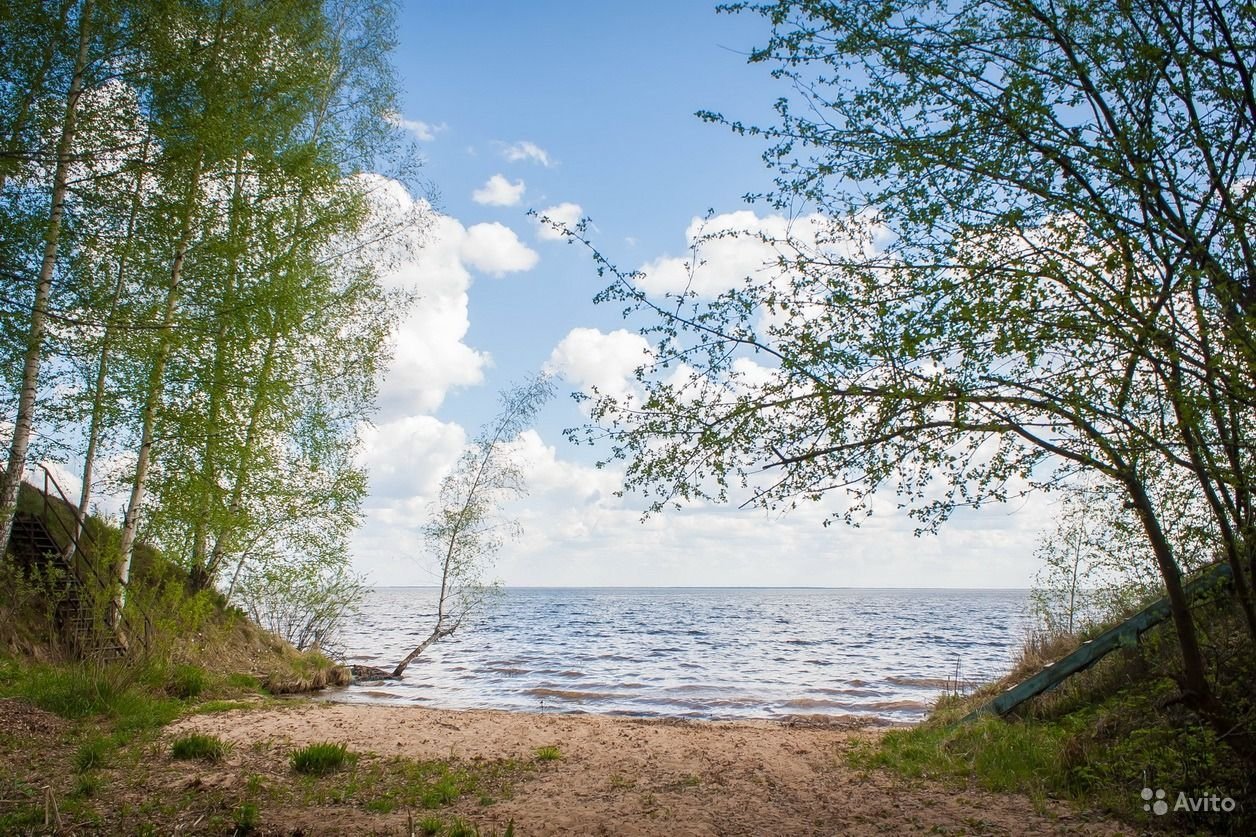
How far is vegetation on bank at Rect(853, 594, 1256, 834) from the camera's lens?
223 inches

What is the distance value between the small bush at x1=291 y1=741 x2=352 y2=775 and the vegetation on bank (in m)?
5.37

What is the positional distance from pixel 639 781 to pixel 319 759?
9.88ft

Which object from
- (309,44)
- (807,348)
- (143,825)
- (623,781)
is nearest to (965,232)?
(807,348)

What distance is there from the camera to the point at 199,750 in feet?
23.9

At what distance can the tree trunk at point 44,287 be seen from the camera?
9.23 metres

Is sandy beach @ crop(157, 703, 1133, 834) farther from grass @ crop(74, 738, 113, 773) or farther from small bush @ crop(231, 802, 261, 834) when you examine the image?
grass @ crop(74, 738, 113, 773)

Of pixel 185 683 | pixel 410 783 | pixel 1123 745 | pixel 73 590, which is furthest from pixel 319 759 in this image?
pixel 73 590

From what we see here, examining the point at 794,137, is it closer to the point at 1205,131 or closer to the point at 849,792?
the point at 1205,131

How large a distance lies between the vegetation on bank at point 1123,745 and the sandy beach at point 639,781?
0.43 meters

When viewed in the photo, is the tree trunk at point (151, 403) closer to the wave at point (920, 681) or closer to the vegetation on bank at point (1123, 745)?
the vegetation on bank at point (1123, 745)

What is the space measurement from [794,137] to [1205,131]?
2.76 meters

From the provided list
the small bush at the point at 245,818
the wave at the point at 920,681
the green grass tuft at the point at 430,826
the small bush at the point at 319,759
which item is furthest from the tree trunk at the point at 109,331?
the wave at the point at 920,681

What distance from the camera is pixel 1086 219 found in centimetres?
502

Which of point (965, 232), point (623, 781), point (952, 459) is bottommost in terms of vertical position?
point (623, 781)
